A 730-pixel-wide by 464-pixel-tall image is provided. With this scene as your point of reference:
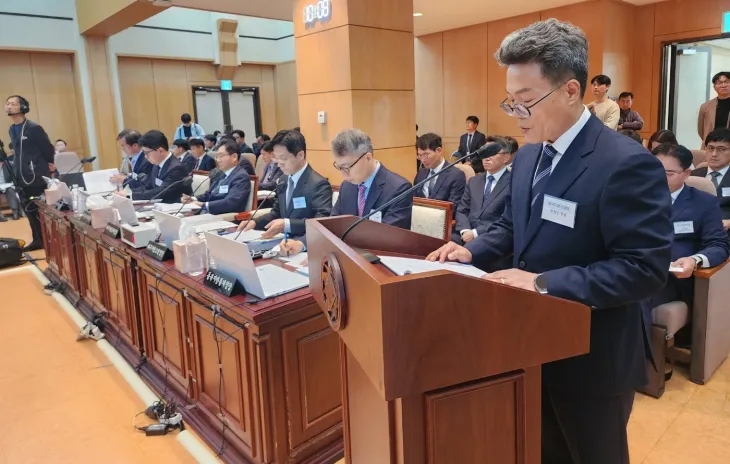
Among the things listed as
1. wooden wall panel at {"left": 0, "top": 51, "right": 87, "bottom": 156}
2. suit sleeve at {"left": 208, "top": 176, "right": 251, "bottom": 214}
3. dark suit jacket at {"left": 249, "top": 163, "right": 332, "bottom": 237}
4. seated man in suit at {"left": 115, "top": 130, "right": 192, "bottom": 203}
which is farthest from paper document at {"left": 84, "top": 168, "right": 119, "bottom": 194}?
wooden wall panel at {"left": 0, "top": 51, "right": 87, "bottom": 156}

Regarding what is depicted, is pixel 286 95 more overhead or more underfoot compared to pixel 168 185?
more overhead

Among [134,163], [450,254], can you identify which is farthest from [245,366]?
[134,163]

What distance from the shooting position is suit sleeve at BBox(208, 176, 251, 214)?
12.9 ft

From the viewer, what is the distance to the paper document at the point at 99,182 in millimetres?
4582

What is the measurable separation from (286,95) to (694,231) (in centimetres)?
1001

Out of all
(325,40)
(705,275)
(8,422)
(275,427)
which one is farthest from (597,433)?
(325,40)

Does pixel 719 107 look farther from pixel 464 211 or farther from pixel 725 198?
pixel 464 211

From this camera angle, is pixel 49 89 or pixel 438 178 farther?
pixel 49 89

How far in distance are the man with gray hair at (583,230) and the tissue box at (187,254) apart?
1.33m

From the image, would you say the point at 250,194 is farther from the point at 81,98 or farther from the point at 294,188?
the point at 81,98

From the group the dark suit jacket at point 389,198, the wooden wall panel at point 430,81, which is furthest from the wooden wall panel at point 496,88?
the dark suit jacket at point 389,198

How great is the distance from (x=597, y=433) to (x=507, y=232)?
0.50 m

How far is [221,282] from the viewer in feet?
6.22

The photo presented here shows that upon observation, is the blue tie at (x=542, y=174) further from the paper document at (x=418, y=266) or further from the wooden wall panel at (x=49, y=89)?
the wooden wall panel at (x=49, y=89)
